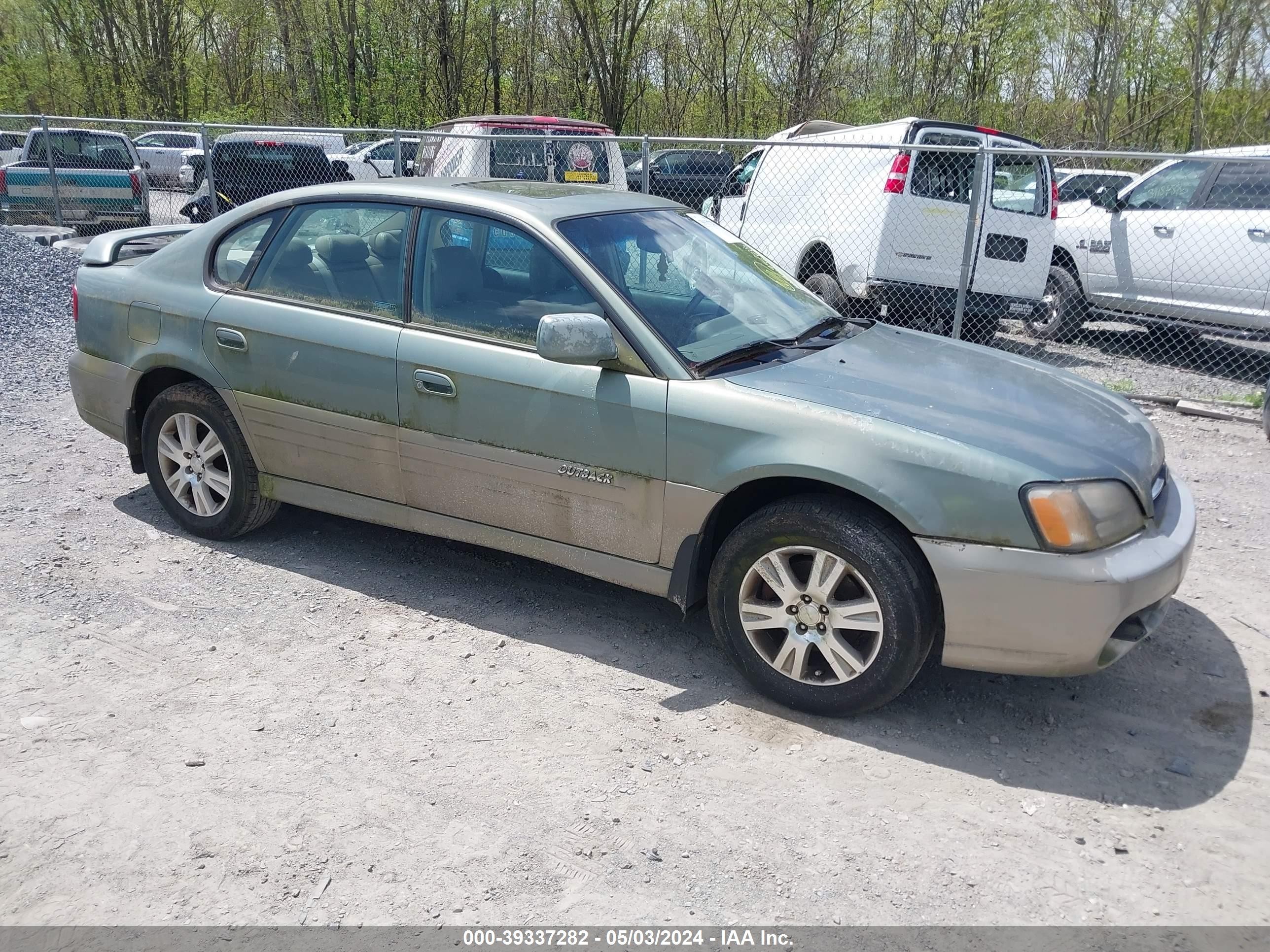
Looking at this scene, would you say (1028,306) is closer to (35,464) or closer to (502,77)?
(35,464)

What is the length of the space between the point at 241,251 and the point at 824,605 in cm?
316

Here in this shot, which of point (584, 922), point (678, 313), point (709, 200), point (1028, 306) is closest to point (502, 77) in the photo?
point (709, 200)

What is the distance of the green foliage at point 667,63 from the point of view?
2564cm

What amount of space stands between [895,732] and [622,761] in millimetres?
980

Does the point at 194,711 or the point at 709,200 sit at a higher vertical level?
the point at 709,200

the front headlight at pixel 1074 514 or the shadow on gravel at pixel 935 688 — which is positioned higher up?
the front headlight at pixel 1074 514

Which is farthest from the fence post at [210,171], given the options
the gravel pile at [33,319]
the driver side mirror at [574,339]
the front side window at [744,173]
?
the driver side mirror at [574,339]

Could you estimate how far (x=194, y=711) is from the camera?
3.67 metres

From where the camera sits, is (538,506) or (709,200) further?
(709,200)

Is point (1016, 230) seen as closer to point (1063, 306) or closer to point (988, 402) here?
point (1063, 306)

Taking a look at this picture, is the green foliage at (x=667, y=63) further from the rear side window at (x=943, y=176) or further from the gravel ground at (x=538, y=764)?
the gravel ground at (x=538, y=764)

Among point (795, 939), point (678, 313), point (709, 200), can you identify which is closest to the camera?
point (795, 939)

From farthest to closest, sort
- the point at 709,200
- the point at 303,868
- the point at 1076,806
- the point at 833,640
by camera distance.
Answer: the point at 709,200 < the point at 833,640 < the point at 1076,806 < the point at 303,868

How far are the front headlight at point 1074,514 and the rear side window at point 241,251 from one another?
11.5 ft
